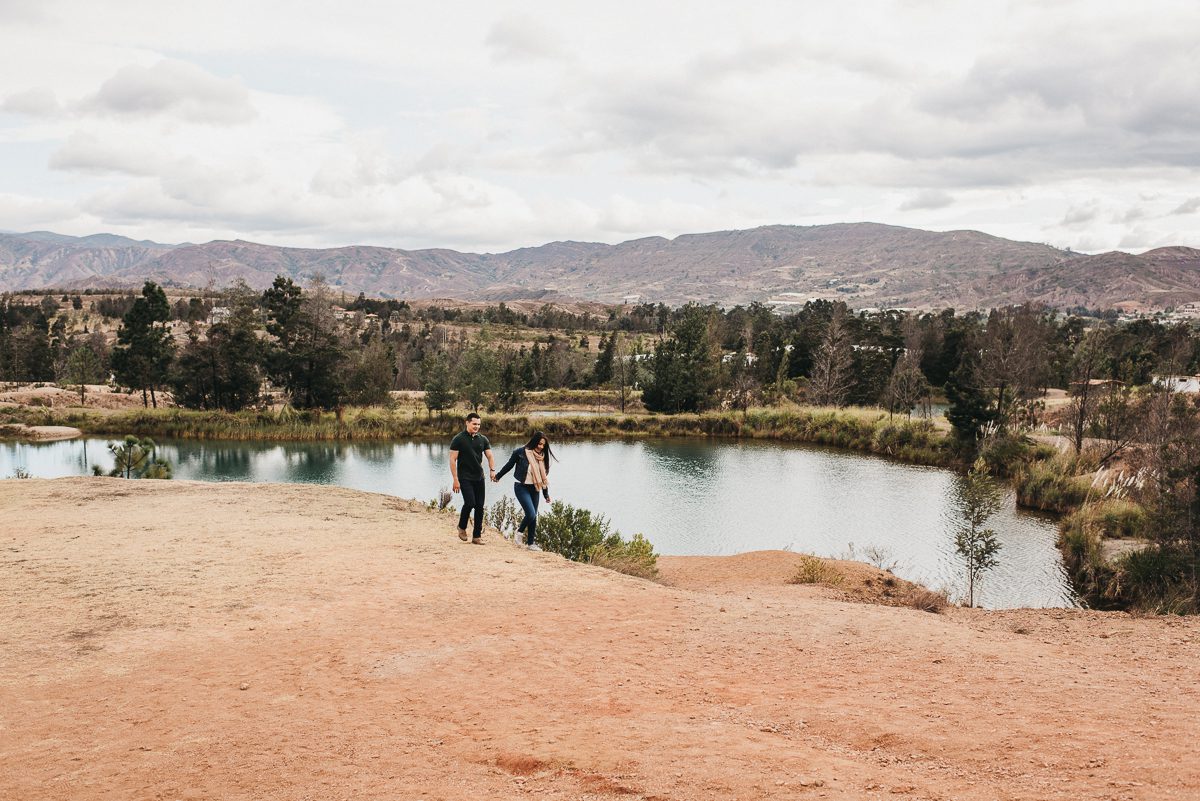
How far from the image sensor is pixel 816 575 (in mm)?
13641

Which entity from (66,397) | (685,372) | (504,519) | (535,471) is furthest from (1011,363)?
(66,397)

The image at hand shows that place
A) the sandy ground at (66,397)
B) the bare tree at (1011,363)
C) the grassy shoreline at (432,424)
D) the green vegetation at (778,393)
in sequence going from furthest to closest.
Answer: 1. the sandy ground at (66,397)
2. the grassy shoreline at (432,424)
3. the bare tree at (1011,363)
4. the green vegetation at (778,393)

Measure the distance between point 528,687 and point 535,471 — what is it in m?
6.06

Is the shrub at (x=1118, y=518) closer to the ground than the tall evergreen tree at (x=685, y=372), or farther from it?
closer to the ground

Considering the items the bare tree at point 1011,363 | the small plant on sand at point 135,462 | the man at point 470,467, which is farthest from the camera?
the bare tree at point 1011,363

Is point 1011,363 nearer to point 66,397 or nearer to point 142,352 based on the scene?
point 142,352

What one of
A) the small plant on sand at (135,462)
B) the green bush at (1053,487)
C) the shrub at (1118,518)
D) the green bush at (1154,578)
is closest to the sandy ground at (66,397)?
the small plant on sand at (135,462)

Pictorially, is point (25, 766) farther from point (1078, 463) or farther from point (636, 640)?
point (1078, 463)

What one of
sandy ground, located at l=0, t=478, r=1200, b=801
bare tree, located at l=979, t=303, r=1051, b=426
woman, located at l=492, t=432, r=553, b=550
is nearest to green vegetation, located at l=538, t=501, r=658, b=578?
woman, located at l=492, t=432, r=553, b=550

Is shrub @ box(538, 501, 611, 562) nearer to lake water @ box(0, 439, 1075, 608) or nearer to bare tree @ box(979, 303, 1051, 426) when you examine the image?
lake water @ box(0, 439, 1075, 608)

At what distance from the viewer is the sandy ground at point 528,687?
16.0 feet

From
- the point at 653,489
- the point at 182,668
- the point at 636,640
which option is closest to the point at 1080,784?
the point at 636,640

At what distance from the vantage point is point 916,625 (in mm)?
8914

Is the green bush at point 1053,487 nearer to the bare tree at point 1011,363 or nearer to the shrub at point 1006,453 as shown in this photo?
the shrub at point 1006,453
